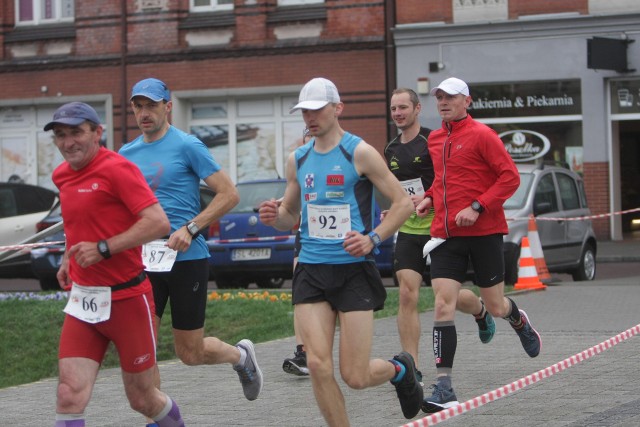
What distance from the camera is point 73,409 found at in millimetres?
6234

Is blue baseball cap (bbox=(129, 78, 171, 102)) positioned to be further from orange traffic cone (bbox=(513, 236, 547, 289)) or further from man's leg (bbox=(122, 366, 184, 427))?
orange traffic cone (bbox=(513, 236, 547, 289))

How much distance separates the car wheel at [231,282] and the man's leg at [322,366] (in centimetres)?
1167

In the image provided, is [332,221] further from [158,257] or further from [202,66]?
[202,66]

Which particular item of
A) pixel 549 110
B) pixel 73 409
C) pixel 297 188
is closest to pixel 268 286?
pixel 549 110

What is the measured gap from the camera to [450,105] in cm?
884

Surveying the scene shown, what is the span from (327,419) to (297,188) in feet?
4.41

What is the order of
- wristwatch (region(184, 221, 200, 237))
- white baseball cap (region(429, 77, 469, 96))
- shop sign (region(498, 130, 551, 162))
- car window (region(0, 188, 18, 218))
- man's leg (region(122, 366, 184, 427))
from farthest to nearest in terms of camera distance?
shop sign (region(498, 130, 551, 162)) < car window (region(0, 188, 18, 218)) < white baseball cap (region(429, 77, 469, 96)) < wristwatch (region(184, 221, 200, 237)) < man's leg (region(122, 366, 184, 427))

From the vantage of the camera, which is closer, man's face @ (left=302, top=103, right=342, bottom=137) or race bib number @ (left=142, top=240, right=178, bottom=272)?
man's face @ (left=302, top=103, right=342, bottom=137)

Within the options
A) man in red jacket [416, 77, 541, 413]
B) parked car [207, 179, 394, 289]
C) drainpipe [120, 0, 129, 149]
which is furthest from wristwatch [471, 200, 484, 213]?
drainpipe [120, 0, 129, 149]

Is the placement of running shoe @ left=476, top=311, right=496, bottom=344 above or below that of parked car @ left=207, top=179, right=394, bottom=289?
below

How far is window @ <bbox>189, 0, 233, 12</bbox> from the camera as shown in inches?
1191

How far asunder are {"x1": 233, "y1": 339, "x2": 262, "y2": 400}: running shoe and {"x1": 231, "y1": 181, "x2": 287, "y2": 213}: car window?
9.63 metres

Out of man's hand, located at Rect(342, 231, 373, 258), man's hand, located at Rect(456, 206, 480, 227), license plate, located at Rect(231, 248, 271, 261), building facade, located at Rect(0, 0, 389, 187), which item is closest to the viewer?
man's hand, located at Rect(342, 231, 373, 258)

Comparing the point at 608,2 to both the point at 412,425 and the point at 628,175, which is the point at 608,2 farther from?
the point at 412,425
